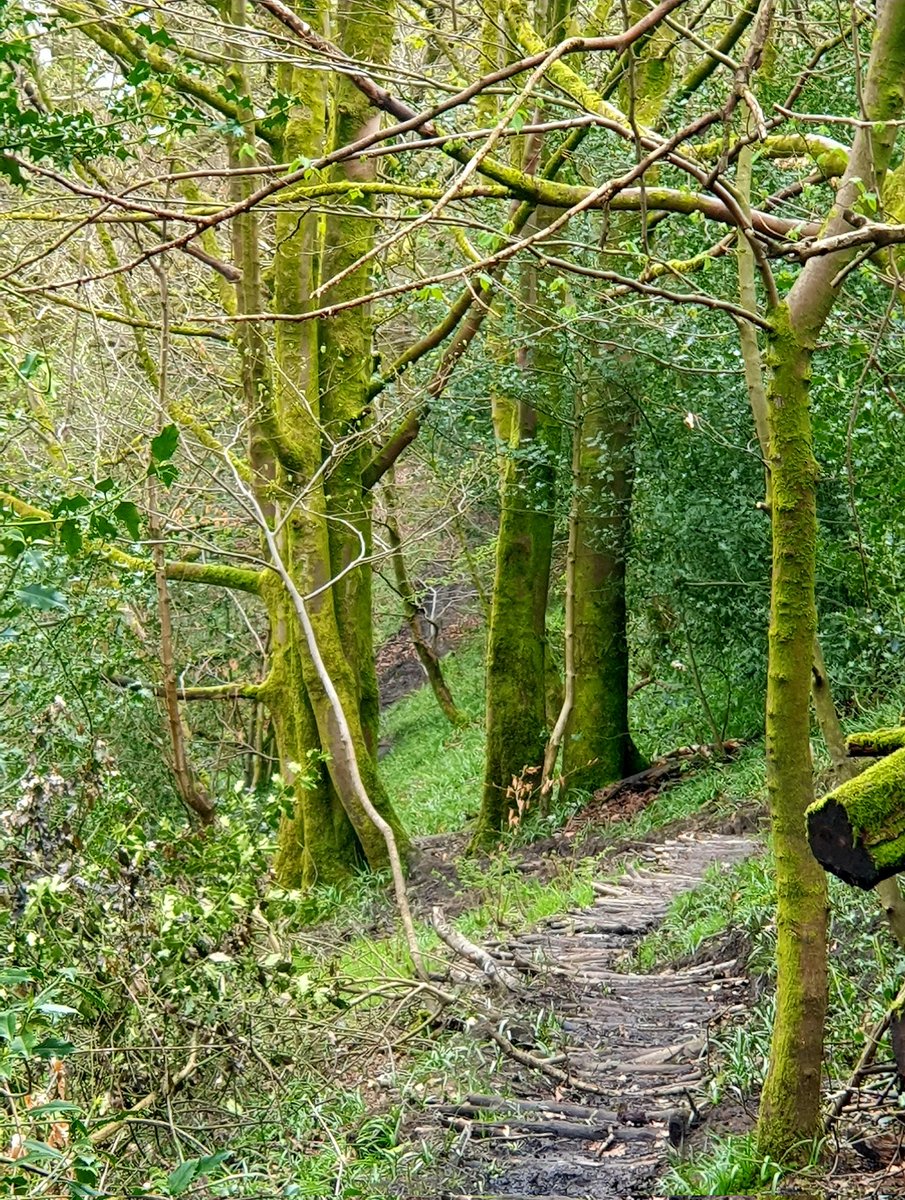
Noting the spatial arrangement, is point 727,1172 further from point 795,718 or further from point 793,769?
point 795,718

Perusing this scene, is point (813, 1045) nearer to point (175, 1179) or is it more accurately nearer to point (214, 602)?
point (175, 1179)

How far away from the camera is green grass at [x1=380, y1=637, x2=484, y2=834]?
1769cm

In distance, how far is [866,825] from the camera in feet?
10.7

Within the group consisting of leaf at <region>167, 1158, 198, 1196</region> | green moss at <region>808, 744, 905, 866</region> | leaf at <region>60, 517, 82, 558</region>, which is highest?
leaf at <region>60, 517, 82, 558</region>

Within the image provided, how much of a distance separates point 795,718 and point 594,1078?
2.43 m

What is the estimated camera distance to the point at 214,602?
17.9m

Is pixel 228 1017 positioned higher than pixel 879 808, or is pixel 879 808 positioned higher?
pixel 879 808

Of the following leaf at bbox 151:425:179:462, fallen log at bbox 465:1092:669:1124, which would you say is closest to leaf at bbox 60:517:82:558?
leaf at bbox 151:425:179:462

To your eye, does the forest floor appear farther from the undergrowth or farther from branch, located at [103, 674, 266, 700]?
branch, located at [103, 674, 266, 700]

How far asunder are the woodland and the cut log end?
0.6 inches

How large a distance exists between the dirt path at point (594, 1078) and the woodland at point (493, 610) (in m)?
0.03

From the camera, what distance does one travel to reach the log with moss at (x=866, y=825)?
3.23 metres

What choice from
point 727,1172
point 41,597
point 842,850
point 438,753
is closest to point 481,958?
point 727,1172

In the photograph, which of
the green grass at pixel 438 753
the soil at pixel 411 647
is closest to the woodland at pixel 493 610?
the green grass at pixel 438 753
